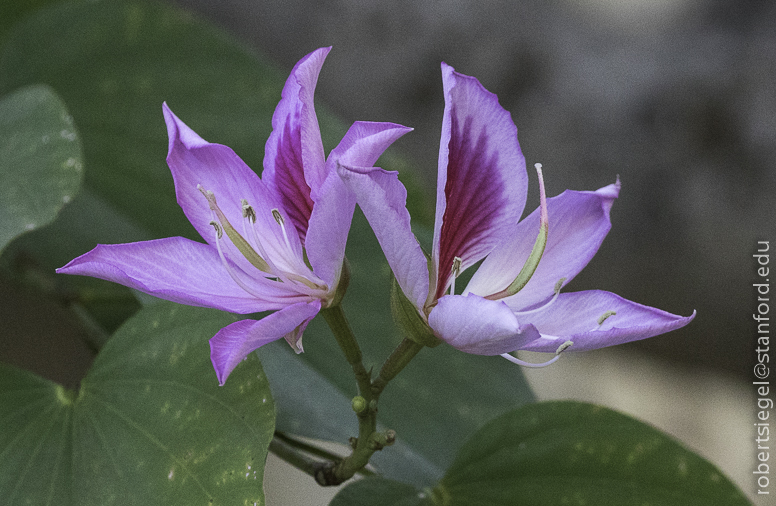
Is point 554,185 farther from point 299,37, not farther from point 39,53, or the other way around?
point 39,53

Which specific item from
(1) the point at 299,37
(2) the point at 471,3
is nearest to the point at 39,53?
(1) the point at 299,37

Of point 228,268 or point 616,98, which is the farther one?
A: point 616,98

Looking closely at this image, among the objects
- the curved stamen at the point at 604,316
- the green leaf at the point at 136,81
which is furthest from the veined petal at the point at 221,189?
the green leaf at the point at 136,81

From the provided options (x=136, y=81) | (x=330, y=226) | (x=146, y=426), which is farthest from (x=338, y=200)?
(x=136, y=81)

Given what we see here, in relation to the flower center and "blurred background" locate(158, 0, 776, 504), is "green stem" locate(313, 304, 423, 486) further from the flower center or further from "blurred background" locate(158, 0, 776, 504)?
"blurred background" locate(158, 0, 776, 504)

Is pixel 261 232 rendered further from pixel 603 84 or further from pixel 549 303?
pixel 603 84

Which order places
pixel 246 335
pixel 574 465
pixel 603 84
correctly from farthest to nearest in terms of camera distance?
1. pixel 603 84
2. pixel 574 465
3. pixel 246 335
